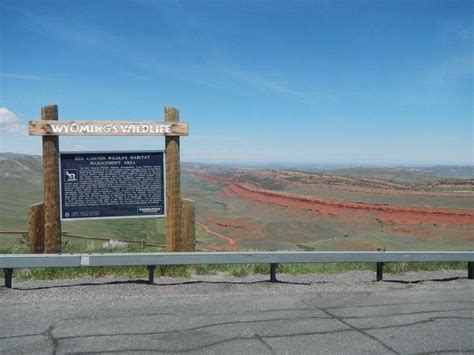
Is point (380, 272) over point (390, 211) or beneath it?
over

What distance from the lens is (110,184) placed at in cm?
848

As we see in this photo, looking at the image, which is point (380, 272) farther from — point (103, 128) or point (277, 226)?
point (277, 226)

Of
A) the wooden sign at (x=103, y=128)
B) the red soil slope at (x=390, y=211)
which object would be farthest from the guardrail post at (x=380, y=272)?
the red soil slope at (x=390, y=211)

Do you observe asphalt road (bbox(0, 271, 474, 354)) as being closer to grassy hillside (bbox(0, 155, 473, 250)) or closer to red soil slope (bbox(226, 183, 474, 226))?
grassy hillside (bbox(0, 155, 473, 250))

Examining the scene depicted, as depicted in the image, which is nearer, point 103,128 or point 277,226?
point 103,128

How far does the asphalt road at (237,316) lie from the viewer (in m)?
5.12

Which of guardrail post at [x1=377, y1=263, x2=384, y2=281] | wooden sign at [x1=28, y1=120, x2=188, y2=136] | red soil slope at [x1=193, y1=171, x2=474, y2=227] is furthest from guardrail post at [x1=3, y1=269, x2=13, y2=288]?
red soil slope at [x1=193, y1=171, x2=474, y2=227]

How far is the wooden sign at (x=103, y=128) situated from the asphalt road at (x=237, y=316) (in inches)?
94.8

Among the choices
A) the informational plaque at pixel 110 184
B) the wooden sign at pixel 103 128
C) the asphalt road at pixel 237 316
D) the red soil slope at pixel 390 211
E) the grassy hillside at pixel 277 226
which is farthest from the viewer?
the red soil slope at pixel 390 211

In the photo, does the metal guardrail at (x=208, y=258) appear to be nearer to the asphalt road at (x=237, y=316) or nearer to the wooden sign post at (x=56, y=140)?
the asphalt road at (x=237, y=316)

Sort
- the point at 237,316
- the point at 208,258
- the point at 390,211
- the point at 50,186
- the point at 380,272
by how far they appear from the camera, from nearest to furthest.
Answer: the point at 237,316, the point at 208,258, the point at 50,186, the point at 380,272, the point at 390,211

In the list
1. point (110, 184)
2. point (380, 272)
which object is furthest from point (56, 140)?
point (380, 272)

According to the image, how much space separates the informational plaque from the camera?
8.38 meters

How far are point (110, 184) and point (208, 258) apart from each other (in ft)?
7.11
